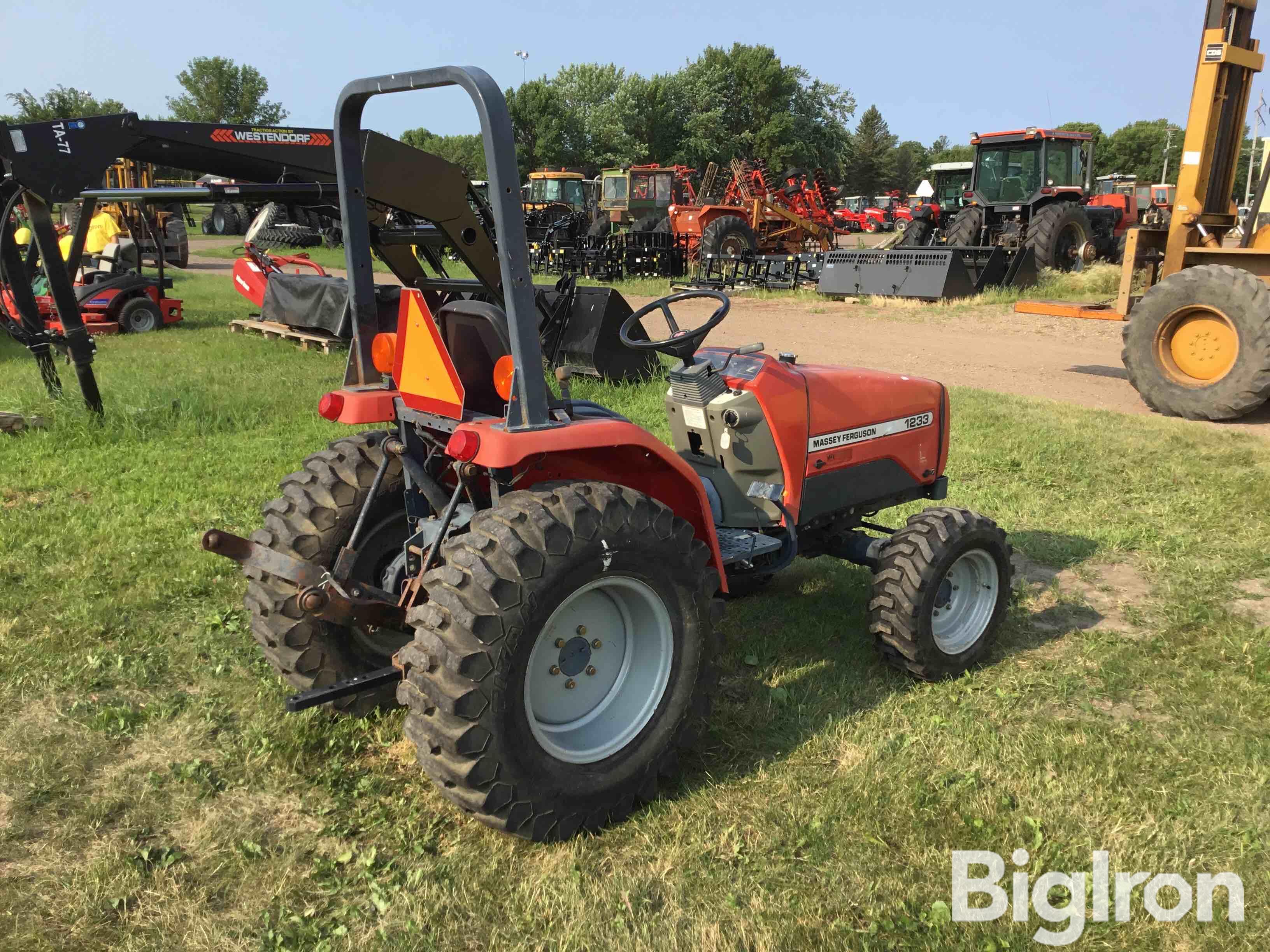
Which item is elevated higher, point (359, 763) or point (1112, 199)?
point (1112, 199)

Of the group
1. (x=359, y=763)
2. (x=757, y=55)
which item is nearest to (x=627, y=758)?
(x=359, y=763)

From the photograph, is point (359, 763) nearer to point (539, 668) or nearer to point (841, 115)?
point (539, 668)

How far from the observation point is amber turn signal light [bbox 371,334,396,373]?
291 centimetres

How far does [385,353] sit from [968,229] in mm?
15852

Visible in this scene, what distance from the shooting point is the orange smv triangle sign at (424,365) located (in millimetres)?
2664

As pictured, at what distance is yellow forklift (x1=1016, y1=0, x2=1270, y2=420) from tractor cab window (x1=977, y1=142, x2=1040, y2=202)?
29.2 feet

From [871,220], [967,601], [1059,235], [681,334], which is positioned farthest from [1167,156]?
[681,334]

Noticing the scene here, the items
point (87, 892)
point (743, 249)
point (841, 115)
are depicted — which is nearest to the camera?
point (87, 892)

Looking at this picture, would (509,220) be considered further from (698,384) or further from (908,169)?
(908,169)

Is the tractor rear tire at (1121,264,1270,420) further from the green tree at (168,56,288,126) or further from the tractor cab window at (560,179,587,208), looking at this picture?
the green tree at (168,56,288,126)

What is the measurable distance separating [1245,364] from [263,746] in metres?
7.49

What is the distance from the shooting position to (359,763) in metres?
2.94

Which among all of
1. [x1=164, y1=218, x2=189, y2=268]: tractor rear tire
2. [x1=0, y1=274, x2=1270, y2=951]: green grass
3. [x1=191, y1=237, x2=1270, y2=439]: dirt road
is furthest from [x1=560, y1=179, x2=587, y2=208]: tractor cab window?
[x1=0, y1=274, x2=1270, y2=951]: green grass

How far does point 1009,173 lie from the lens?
55.3 ft
